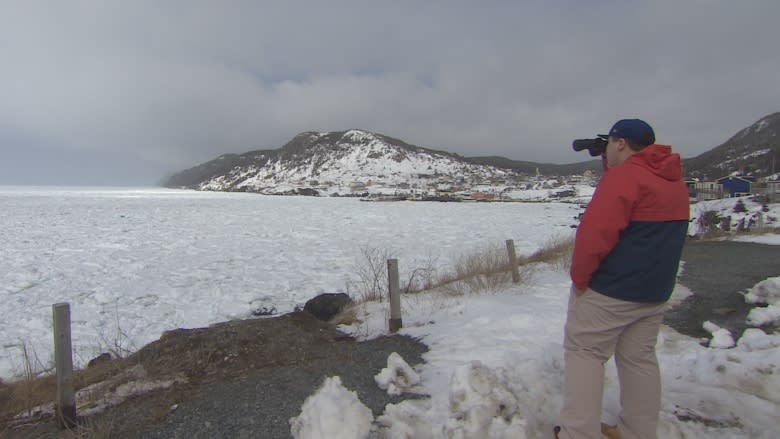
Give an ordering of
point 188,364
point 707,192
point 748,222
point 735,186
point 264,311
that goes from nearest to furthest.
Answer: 1. point 188,364
2. point 264,311
3. point 748,222
4. point 735,186
5. point 707,192

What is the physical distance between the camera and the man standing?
6.83ft

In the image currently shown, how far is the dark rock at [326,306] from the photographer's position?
7102 millimetres

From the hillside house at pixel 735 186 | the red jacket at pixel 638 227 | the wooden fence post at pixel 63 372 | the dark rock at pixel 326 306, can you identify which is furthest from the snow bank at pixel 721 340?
the hillside house at pixel 735 186

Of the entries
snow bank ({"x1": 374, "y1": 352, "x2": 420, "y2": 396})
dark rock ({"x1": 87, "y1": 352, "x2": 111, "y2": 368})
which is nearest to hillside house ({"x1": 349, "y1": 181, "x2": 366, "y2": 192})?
dark rock ({"x1": 87, "y1": 352, "x2": 111, "y2": 368})

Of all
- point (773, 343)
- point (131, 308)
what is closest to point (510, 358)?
point (773, 343)

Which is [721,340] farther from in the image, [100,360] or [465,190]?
[465,190]

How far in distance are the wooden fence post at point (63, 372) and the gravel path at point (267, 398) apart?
0.77m

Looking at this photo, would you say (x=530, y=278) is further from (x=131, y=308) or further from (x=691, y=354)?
(x=131, y=308)

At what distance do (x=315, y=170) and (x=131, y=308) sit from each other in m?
182

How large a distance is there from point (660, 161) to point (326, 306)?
19.9 feet

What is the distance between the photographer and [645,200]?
6.77 ft

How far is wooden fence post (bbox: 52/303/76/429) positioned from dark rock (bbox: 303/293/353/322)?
394cm

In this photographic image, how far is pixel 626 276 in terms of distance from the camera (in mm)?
2148

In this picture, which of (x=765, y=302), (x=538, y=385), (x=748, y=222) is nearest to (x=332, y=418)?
(x=538, y=385)
